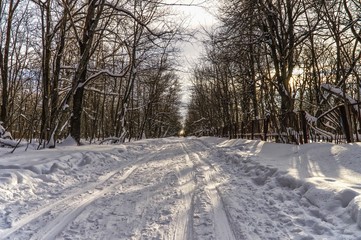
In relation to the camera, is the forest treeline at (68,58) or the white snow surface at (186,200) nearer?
the white snow surface at (186,200)

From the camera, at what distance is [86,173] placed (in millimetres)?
8383

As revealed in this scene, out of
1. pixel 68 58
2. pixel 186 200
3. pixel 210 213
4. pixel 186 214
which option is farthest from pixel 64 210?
A: pixel 68 58

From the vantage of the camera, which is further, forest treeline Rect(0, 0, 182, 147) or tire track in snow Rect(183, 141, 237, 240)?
forest treeline Rect(0, 0, 182, 147)

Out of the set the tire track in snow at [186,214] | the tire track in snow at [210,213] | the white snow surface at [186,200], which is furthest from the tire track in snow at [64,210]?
the tire track in snow at [210,213]

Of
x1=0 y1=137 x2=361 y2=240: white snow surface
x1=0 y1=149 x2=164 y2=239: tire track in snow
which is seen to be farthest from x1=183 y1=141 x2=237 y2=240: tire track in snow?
x1=0 y1=149 x2=164 y2=239: tire track in snow

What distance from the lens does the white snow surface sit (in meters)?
4.07

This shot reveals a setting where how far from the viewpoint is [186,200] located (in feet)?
18.5

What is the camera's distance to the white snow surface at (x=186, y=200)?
4.07 m

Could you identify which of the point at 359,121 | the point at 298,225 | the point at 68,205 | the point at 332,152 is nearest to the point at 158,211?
the point at 68,205

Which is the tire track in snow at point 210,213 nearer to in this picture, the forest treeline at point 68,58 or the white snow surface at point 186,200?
the white snow surface at point 186,200

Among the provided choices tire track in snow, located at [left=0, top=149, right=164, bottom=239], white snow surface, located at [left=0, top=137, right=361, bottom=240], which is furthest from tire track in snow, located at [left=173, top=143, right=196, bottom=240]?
tire track in snow, located at [left=0, top=149, right=164, bottom=239]

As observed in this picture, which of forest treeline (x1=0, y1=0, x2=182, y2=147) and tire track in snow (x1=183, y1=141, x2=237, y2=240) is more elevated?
forest treeline (x1=0, y1=0, x2=182, y2=147)

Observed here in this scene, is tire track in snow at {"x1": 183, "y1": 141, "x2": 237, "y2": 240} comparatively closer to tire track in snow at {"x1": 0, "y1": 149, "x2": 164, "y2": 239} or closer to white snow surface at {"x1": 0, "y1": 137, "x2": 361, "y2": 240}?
white snow surface at {"x1": 0, "y1": 137, "x2": 361, "y2": 240}

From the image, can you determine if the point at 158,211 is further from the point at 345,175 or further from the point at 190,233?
the point at 345,175
